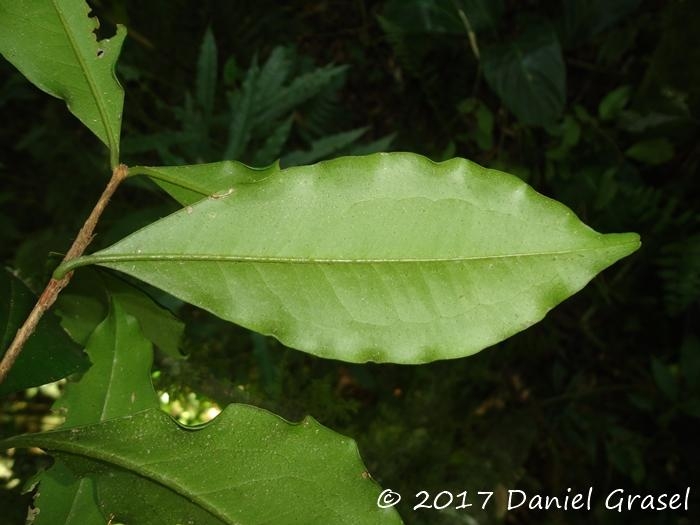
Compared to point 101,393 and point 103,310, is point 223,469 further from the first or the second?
point 103,310

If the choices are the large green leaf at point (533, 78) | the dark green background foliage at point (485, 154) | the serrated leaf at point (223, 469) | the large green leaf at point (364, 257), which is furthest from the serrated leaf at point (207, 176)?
the large green leaf at point (533, 78)

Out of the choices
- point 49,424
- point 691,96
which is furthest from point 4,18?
point 691,96

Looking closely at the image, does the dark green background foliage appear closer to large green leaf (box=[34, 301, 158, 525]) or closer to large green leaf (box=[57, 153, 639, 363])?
large green leaf (box=[34, 301, 158, 525])

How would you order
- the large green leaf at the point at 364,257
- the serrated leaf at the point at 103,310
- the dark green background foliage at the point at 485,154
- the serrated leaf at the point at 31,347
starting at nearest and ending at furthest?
1. the large green leaf at the point at 364,257
2. the serrated leaf at the point at 31,347
3. the serrated leaf at the point at 103,310
4. the dark green background foliage at the point at 485,154

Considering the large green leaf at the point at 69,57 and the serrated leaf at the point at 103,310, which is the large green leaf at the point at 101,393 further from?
the large green leaf at the point at 69,57

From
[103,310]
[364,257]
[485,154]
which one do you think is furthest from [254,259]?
[485,154]

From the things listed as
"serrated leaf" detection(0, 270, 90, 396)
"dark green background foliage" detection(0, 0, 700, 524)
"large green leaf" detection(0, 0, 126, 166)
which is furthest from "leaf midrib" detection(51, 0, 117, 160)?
"dark green background foliage" detection(0, 0, 700, 524)

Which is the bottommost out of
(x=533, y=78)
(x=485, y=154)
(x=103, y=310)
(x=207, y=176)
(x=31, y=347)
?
(x=485, y=154)
